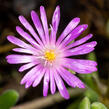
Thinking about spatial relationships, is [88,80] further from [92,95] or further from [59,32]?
[59,32]

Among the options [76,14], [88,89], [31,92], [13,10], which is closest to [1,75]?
[31,92]

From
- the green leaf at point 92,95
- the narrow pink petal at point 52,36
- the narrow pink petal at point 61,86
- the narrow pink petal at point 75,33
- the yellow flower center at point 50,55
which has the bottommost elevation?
the green leaf at point 92,95

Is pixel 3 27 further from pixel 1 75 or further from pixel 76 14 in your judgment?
pixel 76 14

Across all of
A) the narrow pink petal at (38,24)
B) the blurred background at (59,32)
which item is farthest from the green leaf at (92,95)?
the narrow pink petal at (38,24)

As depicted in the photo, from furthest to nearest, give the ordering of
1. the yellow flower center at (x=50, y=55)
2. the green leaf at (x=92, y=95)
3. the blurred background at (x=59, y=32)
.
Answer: the blurred background at (x=59, y=32)
the green leaf at (x=92, y=95)
the yellow flower center at (x=50, y=55)

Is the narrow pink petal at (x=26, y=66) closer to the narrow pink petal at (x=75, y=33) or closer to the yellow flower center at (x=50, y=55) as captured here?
the yellow flower center at (x=50, y=55)

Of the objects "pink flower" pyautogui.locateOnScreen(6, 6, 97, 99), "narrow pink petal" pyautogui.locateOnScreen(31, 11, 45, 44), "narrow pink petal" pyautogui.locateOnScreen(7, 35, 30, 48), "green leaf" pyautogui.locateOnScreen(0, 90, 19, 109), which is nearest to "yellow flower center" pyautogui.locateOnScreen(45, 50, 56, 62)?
"pink flower" pyautogui.locateOnScreen(6, 6, 97, 99)

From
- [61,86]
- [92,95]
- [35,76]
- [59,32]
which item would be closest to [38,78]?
[35,76]
